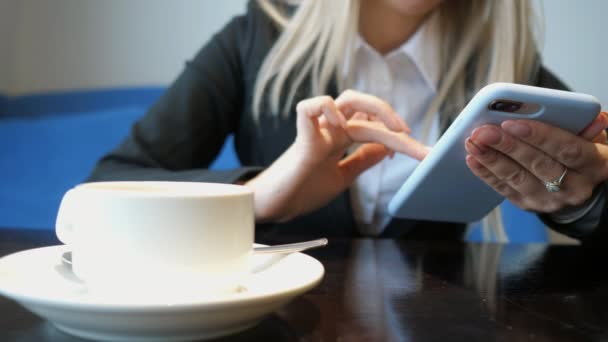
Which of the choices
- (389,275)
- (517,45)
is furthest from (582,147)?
(517,45)

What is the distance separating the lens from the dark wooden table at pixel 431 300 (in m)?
0.29

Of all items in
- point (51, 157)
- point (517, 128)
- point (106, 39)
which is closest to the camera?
point (517, 128)

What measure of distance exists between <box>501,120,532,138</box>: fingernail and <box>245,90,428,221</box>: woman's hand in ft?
0.57

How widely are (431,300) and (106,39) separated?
151 cm

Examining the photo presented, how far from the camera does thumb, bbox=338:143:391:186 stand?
734 mm

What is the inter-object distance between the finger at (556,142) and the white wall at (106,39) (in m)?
1.23

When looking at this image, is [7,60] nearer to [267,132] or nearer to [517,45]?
[267,132]

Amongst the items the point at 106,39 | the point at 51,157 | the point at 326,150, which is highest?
the point at 106,39

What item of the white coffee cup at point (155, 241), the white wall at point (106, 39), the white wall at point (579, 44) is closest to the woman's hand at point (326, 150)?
the white coffee cup at point (155, 241)

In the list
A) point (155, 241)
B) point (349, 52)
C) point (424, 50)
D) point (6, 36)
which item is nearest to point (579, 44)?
point (424, 50)

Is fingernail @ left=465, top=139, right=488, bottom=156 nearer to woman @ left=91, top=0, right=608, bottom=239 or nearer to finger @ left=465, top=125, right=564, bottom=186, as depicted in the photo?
finger @ left=465, top=125, right=564, bottom=186

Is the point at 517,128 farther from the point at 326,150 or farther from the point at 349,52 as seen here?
the point at 349,52

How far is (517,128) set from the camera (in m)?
0.44

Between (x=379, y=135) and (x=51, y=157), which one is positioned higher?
(x=379, y=135)
